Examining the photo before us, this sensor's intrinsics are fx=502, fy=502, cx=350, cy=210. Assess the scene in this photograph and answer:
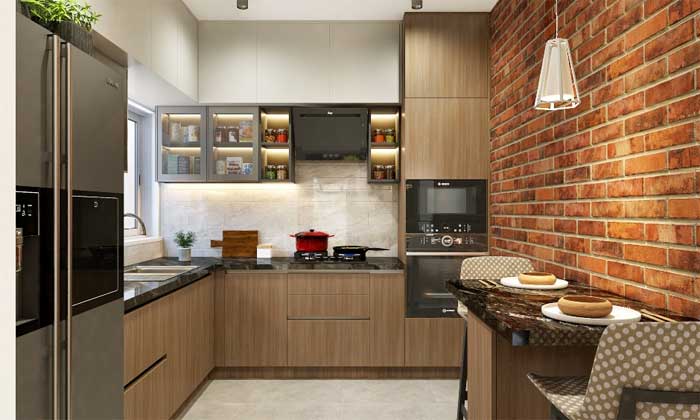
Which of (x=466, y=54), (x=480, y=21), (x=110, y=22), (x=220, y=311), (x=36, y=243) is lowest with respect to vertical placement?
(x=220, y=311)

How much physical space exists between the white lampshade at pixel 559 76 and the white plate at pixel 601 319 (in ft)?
2.60

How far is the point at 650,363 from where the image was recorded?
44.5 inches

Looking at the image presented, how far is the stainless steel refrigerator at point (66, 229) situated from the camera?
1345 millimetres

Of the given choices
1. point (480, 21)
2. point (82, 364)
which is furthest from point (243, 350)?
point (480, 21)

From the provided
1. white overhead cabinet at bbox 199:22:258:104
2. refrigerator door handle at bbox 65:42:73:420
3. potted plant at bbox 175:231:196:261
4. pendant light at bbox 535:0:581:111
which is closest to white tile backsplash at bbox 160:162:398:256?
potted plant at bbox 175:231:196:261

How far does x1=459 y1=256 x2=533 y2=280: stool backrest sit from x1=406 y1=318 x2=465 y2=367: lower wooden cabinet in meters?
1.15

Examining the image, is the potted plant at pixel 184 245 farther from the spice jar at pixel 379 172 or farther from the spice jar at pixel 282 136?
the spice jar at pixel 379 172

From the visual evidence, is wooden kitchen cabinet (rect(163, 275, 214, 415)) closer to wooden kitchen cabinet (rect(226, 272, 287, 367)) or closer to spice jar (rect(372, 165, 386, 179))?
wooden kitchen cabinet (rect(226, 272, 287, 367))

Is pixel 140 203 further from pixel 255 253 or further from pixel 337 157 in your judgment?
pixel 337 157

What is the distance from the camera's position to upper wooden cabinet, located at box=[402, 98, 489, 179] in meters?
3.80

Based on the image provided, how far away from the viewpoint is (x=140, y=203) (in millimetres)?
4121
